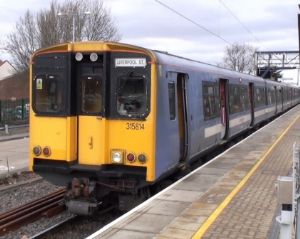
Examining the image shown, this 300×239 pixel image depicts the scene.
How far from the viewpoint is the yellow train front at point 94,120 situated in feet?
29.5

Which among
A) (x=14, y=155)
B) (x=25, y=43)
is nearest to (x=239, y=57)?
(x=25, y=43)

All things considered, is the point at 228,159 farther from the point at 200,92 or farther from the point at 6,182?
the point at 6,182

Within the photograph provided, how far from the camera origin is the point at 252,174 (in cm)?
1159

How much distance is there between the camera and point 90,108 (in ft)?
30.7

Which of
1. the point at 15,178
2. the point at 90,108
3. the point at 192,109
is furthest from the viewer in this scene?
the point at 15,178

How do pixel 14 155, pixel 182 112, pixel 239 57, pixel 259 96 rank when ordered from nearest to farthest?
pixel 182 112 < pixel 14 155 < pixel 259 96 < pixel 239 57

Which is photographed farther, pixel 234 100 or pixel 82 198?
pixel 234 100

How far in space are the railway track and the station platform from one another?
232 cm

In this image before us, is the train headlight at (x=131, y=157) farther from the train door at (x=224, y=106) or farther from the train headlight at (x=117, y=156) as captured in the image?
the train door at (x=224, y=106)

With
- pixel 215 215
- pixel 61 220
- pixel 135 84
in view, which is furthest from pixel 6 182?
pixel 215 215

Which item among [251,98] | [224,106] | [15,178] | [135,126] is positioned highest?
[251,98]

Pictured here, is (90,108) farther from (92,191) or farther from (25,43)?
(25,43)

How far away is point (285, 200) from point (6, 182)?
10.4 metres

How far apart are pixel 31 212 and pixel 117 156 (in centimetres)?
230
